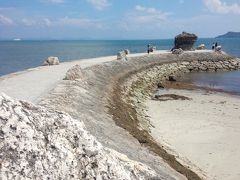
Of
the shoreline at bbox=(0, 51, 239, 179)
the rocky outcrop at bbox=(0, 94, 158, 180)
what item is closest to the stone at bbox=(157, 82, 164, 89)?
the shoreline at bbox=(0, 51, 239, 179)

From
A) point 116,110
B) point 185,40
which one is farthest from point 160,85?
point 185,40

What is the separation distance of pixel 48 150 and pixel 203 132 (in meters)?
21.7

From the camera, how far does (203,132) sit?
2538 centimetres

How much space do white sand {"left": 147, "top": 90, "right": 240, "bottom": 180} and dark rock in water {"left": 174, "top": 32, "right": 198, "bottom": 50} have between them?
41151mm

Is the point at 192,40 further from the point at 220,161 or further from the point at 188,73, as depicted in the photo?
the point at 220,161

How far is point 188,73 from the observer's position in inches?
2623

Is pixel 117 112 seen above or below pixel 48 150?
below

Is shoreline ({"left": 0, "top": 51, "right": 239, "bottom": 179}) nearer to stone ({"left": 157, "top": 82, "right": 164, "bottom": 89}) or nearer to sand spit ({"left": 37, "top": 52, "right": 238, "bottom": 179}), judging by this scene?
sand spit ({"left": 37, "top": 52, "right": 238, "bottom": 179})

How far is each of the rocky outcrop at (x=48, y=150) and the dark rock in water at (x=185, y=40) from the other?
7510 cm

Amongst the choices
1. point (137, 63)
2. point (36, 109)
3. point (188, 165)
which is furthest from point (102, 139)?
point (137, 63)

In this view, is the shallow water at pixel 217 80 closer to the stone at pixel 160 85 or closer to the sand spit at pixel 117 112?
the stone at pixel 160 85

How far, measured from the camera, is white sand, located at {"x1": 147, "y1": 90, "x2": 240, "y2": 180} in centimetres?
1953

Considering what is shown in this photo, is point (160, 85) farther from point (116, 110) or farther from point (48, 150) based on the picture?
point (48, 150)

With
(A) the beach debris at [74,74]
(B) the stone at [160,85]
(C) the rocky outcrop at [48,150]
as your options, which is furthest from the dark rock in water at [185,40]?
(C) the rocky outcrop at [48,150]
